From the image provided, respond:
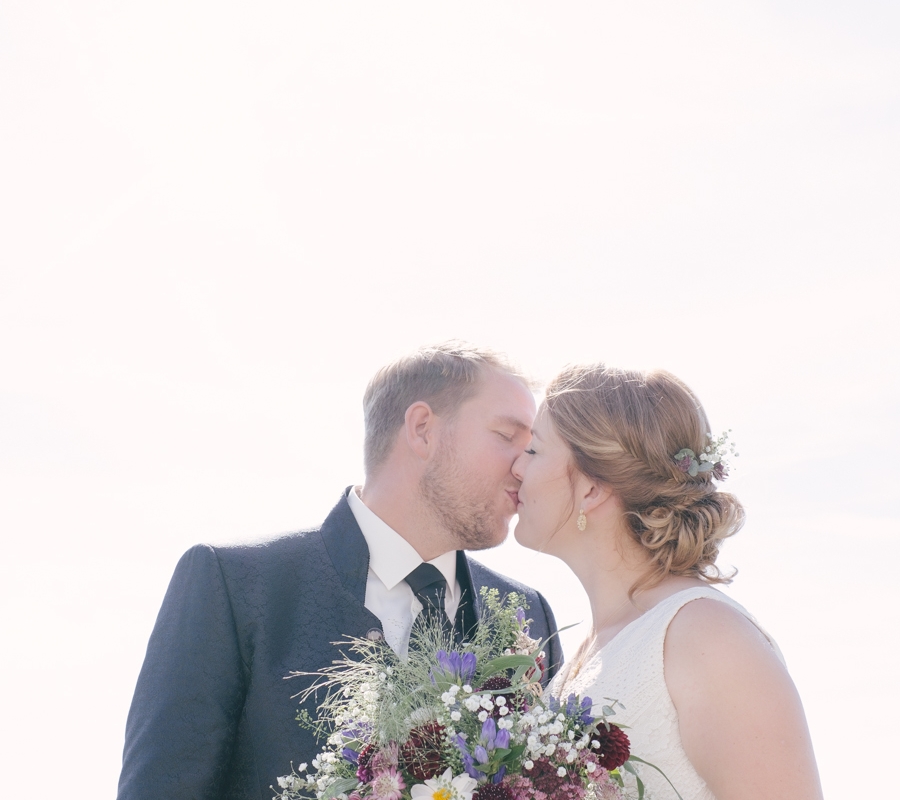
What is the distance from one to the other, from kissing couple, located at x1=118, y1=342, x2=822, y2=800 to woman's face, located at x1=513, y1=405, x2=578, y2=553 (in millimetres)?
10

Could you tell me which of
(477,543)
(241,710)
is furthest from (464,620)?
(241,710)

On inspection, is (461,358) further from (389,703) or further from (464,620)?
(389,703)

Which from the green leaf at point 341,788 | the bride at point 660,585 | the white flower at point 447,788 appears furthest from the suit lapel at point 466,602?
the white flower at point 447,788

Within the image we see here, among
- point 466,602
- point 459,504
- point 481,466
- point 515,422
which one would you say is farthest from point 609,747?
point 515,422

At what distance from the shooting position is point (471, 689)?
3.24m

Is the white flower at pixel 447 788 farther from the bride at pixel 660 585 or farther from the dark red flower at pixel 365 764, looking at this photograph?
the bride at pixel 660 585

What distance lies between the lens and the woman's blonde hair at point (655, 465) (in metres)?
4.64

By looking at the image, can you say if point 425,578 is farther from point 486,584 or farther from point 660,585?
point 660,585

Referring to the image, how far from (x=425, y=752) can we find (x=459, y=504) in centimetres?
231

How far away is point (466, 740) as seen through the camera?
314 cm

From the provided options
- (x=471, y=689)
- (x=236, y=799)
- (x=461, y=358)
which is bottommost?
(x=236, y=799)

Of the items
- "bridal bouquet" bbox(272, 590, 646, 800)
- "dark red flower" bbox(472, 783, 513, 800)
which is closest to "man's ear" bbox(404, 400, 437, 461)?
"bridal bouquet" bbox(272, 590, 646, 800)

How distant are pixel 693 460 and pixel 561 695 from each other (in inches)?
51.8

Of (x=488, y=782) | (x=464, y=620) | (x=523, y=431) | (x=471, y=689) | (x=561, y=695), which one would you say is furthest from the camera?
(x=523, y=431)
